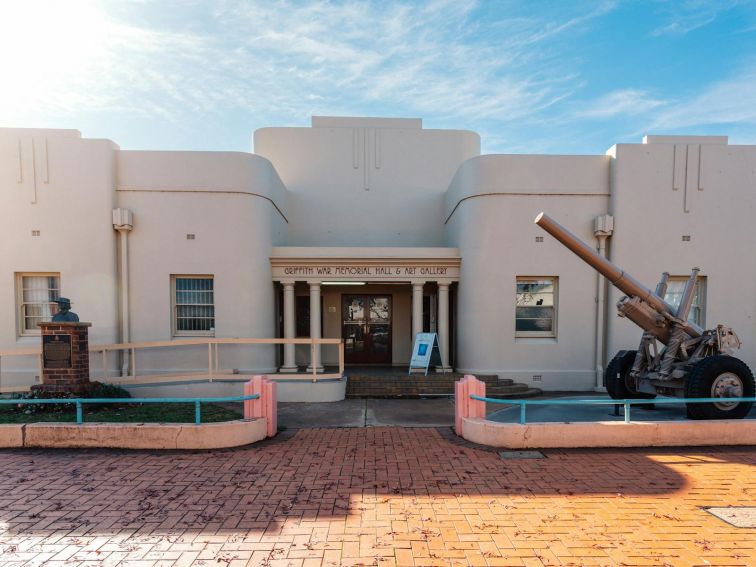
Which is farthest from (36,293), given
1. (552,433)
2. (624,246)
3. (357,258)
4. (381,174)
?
(624,246)

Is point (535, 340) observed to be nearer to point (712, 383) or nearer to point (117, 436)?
point (712, 383)

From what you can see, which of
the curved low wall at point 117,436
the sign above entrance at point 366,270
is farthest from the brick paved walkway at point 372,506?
the sign above entrance at point 366,270

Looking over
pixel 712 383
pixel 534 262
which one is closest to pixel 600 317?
pixel 534 262

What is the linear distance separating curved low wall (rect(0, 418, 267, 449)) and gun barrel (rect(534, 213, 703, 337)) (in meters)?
6.14

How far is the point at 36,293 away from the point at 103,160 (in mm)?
3973

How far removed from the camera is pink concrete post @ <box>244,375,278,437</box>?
6.41m

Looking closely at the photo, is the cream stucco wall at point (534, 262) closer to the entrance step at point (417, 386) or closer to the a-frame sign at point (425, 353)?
the entrance step at point (417, 386)

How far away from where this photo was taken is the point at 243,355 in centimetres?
1033

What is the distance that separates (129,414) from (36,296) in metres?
5.72

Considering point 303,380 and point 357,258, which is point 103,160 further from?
point 303,380

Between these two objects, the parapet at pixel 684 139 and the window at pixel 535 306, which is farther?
the parapet at pixel 684 139

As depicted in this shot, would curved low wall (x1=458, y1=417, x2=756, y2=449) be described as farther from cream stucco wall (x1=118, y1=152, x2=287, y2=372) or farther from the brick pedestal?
the brick pedestal

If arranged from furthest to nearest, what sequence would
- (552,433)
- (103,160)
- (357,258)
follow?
(357,258), (103,160), (552,433)

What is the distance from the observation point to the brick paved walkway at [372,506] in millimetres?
3391
